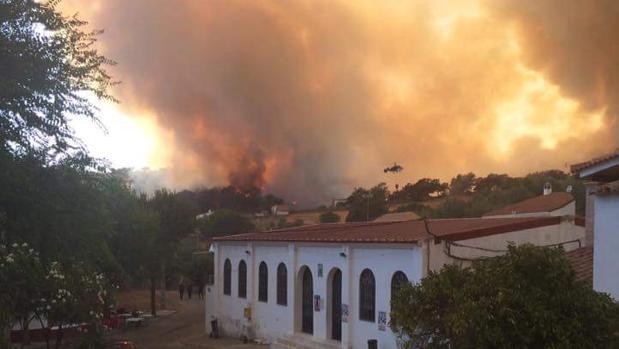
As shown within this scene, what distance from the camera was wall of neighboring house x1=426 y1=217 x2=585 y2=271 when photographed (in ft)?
56.9

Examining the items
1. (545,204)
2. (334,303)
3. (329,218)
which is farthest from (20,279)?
(329,218)

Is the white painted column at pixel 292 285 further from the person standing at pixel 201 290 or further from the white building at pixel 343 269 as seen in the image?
the person standing at pixel 201 290

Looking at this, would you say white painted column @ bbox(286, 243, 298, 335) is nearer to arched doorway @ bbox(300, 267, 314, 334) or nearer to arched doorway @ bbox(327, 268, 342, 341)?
arched doorway @ bbox(300, 267, 314, 334)

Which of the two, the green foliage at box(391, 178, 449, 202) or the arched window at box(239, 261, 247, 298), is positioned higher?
the green foliage at box(391, 178, 449, 202)

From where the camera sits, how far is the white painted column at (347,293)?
785 inches

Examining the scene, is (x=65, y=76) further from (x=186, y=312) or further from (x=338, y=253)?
(x=186, y=312)

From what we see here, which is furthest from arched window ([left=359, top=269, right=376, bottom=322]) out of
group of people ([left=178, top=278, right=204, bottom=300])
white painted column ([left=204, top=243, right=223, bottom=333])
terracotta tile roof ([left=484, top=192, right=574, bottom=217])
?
group of people ([left=178, top=278, right=204, bottom=300])

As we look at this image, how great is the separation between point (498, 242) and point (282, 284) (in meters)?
8.48

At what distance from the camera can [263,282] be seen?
25828 millimetres

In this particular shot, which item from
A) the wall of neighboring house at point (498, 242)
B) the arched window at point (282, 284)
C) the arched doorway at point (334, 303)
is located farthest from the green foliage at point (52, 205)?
the arched window at point (282, 284)

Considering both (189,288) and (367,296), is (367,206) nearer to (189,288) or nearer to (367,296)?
(189,288)

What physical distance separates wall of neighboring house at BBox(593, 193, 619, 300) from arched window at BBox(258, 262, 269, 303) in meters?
16.1

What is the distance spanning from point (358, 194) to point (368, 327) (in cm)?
5447

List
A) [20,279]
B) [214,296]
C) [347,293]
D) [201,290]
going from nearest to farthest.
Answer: [20,279]
[347,293]
[214,296]
[201,290]
